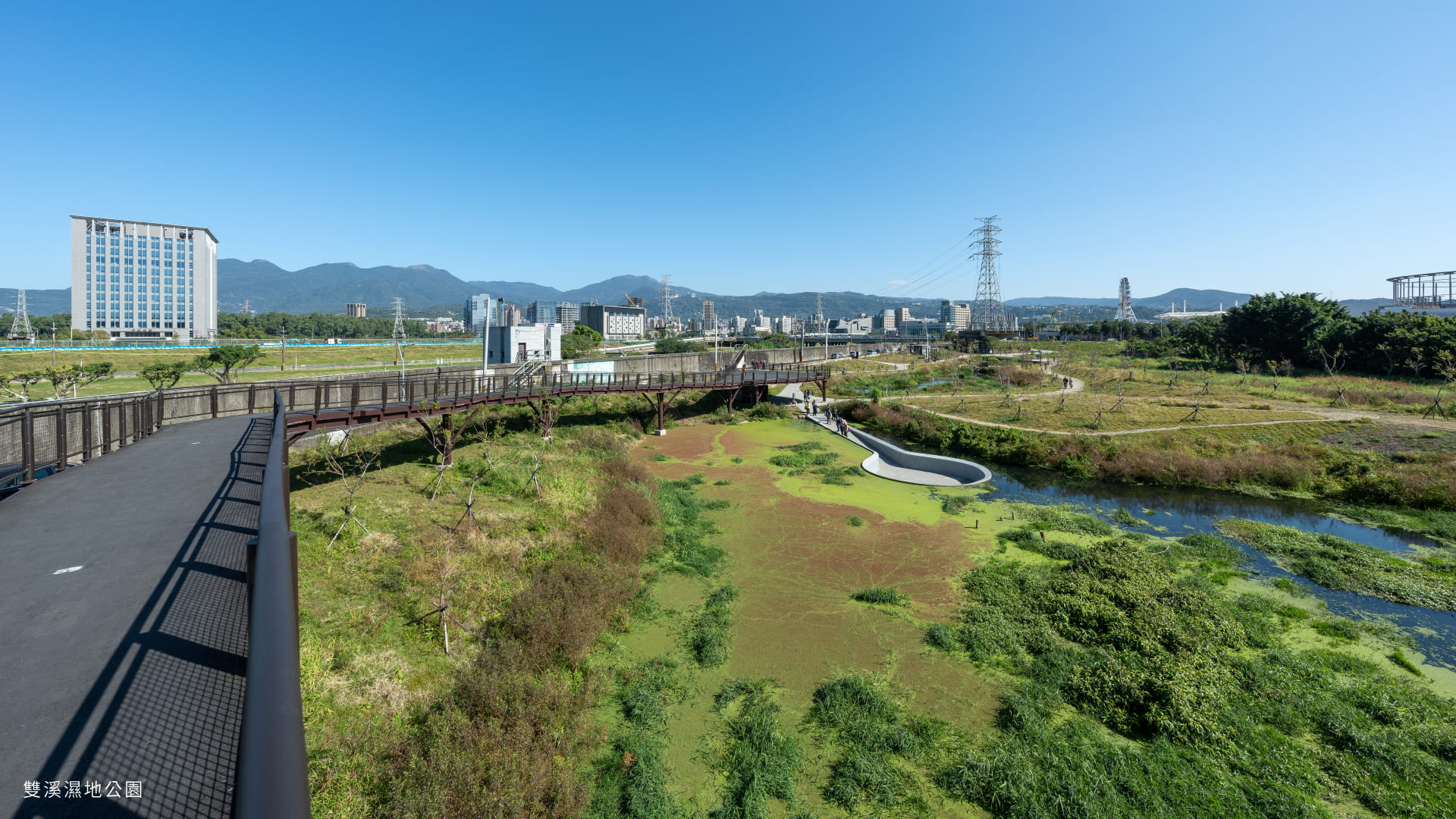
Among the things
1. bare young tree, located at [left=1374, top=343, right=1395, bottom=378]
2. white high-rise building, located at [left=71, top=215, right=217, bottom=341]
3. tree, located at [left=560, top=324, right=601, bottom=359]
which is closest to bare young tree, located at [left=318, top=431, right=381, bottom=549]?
tree, located at [left=560, top=324, right=601, bottom=359]

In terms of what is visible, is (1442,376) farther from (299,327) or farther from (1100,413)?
(299,327)

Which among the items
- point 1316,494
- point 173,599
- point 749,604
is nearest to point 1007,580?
point 749,604

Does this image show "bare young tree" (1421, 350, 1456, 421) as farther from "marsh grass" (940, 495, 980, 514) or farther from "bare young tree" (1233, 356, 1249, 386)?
"marsh grass" (940, 495, 980, 514)

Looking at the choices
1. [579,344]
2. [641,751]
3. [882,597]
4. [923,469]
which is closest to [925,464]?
[923,469]

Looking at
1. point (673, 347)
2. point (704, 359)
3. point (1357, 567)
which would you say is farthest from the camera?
point (673, 347)

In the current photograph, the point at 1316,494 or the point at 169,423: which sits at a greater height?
the point at 169,423

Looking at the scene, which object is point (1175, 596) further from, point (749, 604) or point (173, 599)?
point (173, 599)
